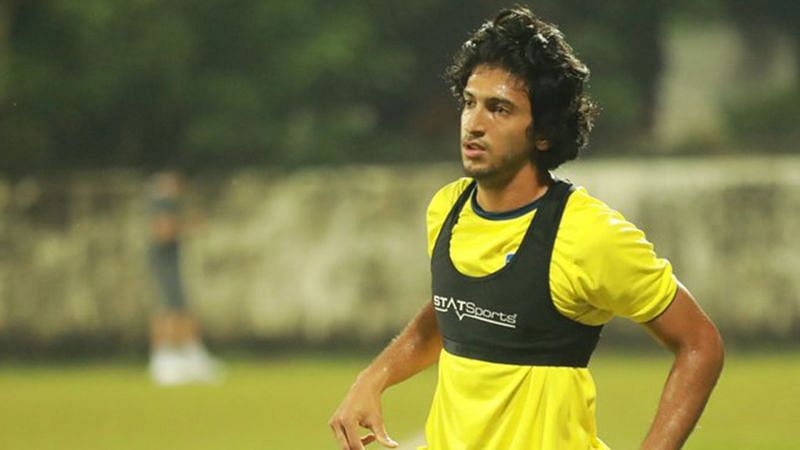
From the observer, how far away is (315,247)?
15992mm

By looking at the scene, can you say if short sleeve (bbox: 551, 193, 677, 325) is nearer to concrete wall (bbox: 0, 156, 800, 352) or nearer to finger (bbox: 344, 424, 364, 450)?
finger (bbox: 344, 424, 364, 450)

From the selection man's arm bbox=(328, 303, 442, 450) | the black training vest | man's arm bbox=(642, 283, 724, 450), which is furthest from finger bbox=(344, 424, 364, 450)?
man's arm bbox=(642, 283, 724, 450)

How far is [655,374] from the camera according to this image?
13906mm

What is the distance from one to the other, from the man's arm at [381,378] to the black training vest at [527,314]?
29 cm

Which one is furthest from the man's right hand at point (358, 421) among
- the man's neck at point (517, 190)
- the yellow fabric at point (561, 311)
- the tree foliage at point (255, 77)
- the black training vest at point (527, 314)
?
the tree foliage at point (255, 77)

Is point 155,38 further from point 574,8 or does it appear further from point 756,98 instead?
point 756,98

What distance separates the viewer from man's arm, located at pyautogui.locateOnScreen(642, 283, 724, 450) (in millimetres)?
3795

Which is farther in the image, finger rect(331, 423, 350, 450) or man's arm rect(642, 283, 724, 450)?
finger rect(331, 423, 350, 450)

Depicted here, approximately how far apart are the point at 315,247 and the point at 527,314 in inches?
474

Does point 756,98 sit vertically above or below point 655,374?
above

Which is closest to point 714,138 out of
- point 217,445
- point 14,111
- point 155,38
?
point 155,38

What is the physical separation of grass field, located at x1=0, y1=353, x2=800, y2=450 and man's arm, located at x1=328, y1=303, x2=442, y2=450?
547cm

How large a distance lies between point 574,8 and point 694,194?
219cm

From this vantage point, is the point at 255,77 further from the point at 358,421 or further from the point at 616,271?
the point at 616,271
